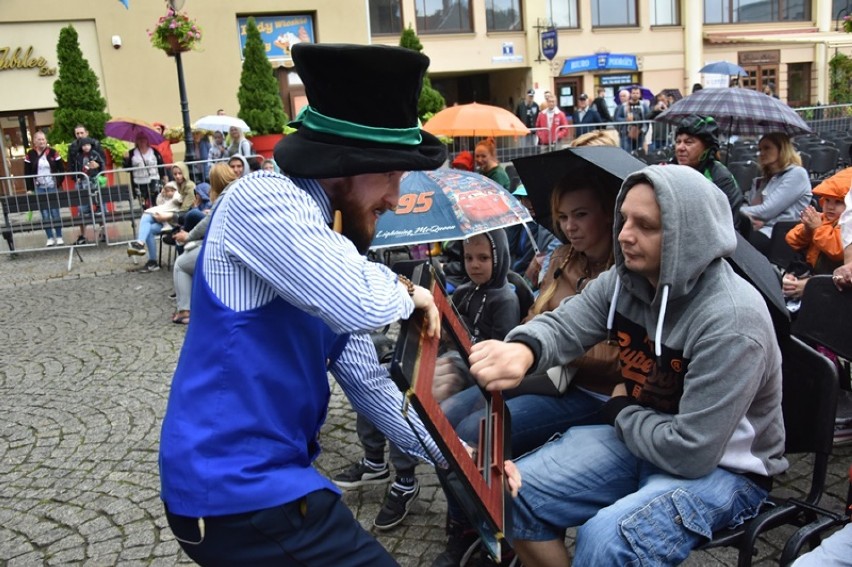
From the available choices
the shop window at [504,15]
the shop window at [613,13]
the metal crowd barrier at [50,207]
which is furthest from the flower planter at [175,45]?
→ the shop window at [613,13]

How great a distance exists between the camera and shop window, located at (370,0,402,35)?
1069 inches

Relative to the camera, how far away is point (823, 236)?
438 centimetres

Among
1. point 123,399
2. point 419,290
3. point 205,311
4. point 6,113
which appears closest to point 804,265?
point 419,290

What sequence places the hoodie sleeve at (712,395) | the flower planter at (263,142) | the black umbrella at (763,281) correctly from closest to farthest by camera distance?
the hoodie sleeve at (712,395)
the black umbrella at (763,281)
the flower planter at (263,142)

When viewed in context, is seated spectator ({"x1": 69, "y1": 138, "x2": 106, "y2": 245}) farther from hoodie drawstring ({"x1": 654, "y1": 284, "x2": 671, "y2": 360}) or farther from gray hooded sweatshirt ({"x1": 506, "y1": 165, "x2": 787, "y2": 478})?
hoodie drawstring ({"x1": 654, "y1": 284, "x2": 671, "y2": 360})

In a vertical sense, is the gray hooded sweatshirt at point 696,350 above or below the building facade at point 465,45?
below

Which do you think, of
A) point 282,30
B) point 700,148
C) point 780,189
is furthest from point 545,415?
point 282,30

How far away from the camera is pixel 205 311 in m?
1.64

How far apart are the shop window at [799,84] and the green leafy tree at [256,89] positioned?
25.5m

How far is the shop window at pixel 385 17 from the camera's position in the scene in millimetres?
27141

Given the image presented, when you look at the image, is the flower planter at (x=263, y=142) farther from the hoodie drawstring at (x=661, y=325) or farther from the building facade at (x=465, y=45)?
the hoodie drawstring at (x=661, y=325)

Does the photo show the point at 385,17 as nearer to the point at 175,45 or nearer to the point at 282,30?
the point at 282,30

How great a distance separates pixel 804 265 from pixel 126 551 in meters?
4.04

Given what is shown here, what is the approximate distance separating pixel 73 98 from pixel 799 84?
31399 mm
